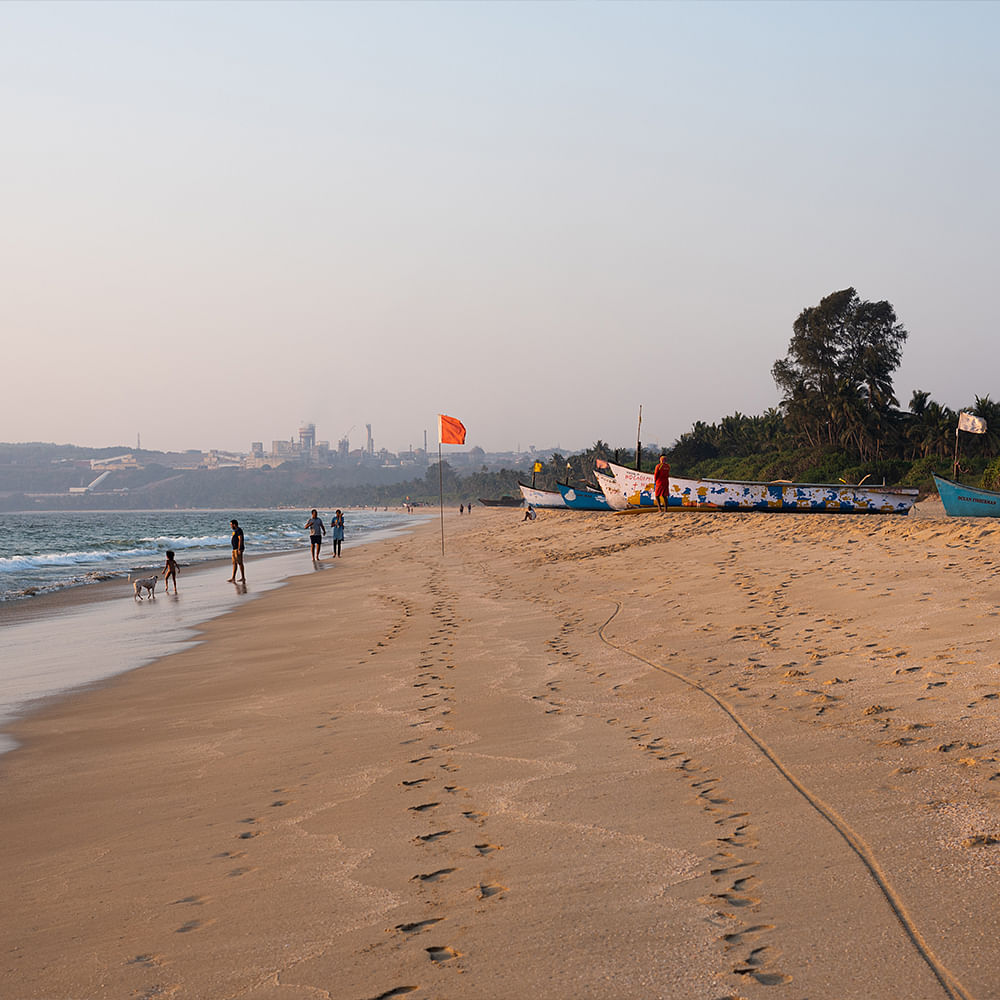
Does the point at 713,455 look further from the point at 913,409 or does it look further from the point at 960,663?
the point at 960,663

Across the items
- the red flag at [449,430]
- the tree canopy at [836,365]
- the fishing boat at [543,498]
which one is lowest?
the fishing boat at [543,498]

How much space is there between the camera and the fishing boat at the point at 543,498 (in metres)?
56.1

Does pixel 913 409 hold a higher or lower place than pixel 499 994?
higher

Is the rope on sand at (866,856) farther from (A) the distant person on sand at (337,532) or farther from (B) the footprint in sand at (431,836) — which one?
(A) the distant person on sand at (337,532)

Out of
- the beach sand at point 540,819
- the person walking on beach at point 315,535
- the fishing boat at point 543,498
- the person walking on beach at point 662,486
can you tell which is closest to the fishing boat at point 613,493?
the person walking on beach at point 662,486

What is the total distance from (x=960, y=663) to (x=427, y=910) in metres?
5.16

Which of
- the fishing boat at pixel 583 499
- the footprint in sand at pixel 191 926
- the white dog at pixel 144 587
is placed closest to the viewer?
the footprint in sand at pixel 191 926

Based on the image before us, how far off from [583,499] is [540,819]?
43.0 metres

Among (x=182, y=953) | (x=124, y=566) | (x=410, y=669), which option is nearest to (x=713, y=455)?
(x=124, y=566)

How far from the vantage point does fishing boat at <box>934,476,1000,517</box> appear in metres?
24.8

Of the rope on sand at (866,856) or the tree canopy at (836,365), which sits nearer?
the rope on sand at (866,856)

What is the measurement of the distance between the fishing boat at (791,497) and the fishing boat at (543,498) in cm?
2360

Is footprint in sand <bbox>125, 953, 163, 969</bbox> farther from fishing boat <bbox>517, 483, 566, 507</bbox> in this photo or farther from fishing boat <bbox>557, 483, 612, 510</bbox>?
fishing boat <bbox>517, 483, 566, 507</bbox>

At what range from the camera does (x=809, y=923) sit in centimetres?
313
